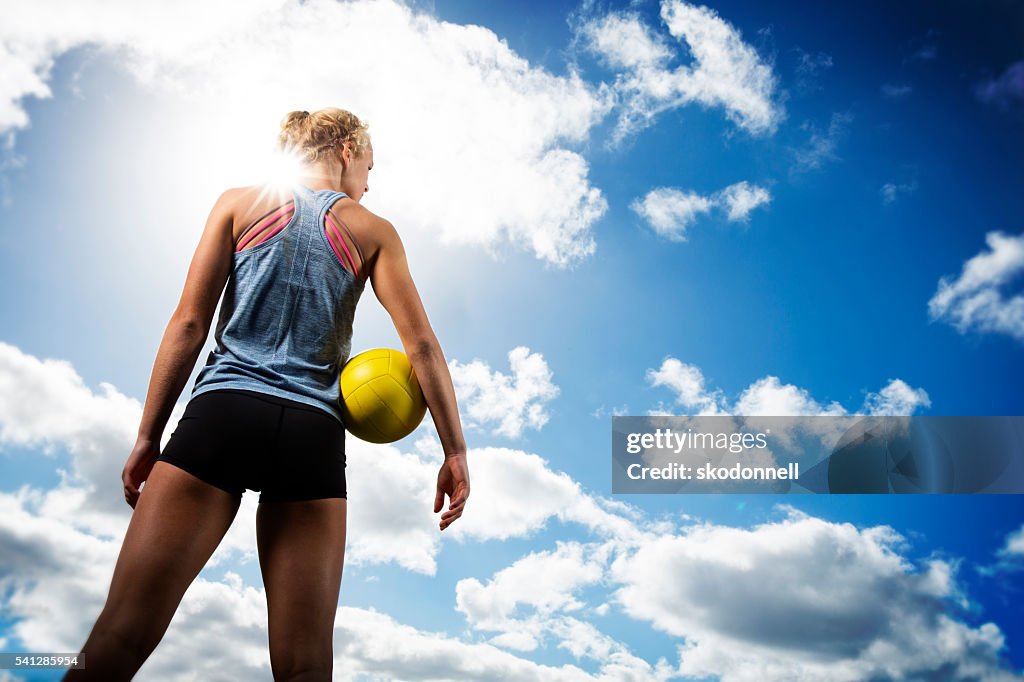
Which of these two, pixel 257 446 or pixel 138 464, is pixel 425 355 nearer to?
pixel 257 446

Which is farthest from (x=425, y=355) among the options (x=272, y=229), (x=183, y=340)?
(x=183, y=340)

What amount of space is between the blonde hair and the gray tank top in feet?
1.40

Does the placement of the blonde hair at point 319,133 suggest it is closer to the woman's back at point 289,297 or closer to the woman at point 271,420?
the woman at point 271,420

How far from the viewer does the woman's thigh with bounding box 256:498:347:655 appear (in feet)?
10.7

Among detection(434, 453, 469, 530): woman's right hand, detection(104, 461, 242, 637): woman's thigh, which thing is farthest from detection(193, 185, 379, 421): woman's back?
detection(434, 453, 469, 530): woman's right hand

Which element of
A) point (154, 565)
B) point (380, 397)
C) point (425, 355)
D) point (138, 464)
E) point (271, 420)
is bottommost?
point (154, 565)

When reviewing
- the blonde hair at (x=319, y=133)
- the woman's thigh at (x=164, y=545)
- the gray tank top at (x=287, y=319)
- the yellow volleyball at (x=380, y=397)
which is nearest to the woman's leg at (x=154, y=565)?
the woman's thigh at (x=164, y=545)

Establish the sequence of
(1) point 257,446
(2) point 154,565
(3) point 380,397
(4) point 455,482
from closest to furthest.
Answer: (2) point 154,565, (1) point 257,446, (3) point 380,397, (4) point 455,482

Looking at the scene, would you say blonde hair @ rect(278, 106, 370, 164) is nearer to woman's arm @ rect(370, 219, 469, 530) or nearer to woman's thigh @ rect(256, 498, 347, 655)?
woman's arm @ rect(370, 219, 469, 530)

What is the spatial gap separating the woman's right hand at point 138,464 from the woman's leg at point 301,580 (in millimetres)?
525

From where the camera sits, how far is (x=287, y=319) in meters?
3.50

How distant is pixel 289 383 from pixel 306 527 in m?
0.59

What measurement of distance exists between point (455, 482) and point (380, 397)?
527mm

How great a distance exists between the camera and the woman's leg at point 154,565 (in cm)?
291
